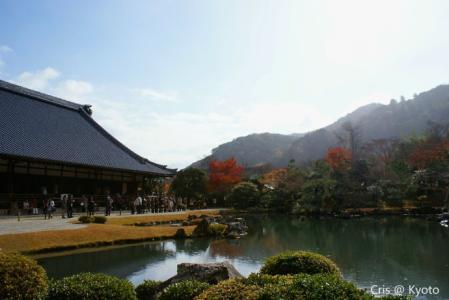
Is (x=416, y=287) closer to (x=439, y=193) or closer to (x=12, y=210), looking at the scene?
(x=12, y=210)

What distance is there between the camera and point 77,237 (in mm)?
18219

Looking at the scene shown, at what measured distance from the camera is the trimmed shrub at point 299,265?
750 centimetres

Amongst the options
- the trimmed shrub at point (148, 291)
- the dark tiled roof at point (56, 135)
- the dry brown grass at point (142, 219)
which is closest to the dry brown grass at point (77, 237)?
the dry brown grass at point (142, 219)

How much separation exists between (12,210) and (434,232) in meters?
26.5

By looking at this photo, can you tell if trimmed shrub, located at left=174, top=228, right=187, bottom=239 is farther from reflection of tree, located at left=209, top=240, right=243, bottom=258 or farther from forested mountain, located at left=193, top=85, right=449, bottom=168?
forested mountain, located at left=193, top=85, right=449, bottom=168

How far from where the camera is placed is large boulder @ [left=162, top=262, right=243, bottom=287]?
746 cm

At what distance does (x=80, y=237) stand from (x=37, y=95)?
19.2 meters

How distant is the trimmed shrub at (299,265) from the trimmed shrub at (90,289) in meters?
2.84

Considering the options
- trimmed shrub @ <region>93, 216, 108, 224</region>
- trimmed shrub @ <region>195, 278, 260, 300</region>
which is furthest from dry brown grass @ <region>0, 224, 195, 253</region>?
trimmed shrub @ <region>195, 278, 260, 300</region>

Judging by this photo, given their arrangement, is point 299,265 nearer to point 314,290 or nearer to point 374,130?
point 314,290

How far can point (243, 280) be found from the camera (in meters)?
5.81

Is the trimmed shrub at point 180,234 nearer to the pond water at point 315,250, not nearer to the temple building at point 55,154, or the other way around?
the pond water at point 315,250

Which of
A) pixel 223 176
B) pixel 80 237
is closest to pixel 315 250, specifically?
pixel 80 237

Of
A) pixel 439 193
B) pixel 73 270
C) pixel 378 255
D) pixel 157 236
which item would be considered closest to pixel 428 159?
pixel 439 193
